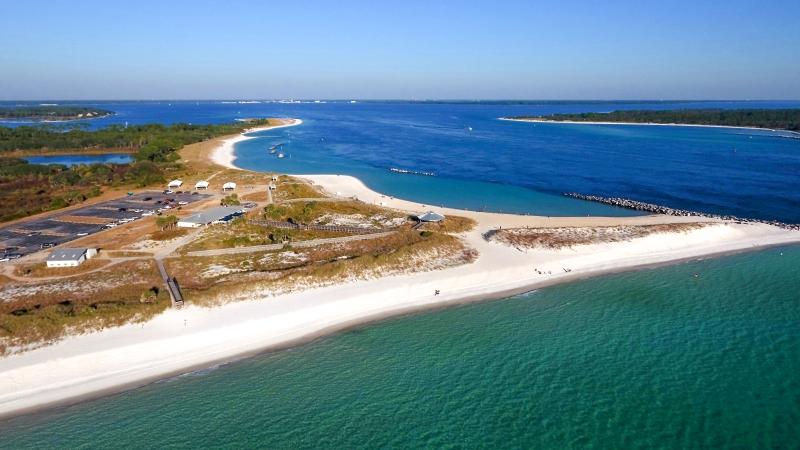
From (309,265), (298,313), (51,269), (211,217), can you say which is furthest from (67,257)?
(298,313)

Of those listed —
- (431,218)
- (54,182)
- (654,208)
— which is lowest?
(431,218)

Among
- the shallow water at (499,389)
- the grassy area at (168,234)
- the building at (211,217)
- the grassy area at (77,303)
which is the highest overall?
the building at (211,217)

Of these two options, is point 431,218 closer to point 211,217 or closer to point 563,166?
point 211,217

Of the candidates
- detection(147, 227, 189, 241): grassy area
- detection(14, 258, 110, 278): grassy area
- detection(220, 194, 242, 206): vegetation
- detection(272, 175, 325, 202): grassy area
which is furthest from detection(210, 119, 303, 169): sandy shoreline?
detection(14, 258, 110, 278): grassy area

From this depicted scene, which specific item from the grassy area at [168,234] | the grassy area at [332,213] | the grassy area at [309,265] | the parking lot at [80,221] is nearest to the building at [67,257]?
the parking lot at [80,221]

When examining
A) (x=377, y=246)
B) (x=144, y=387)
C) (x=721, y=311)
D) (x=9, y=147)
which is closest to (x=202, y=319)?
(x=144, y=387)

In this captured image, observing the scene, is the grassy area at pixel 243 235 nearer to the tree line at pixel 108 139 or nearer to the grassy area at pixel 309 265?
the grassy area at pixel 309 265

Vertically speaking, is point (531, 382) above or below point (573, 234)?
below
